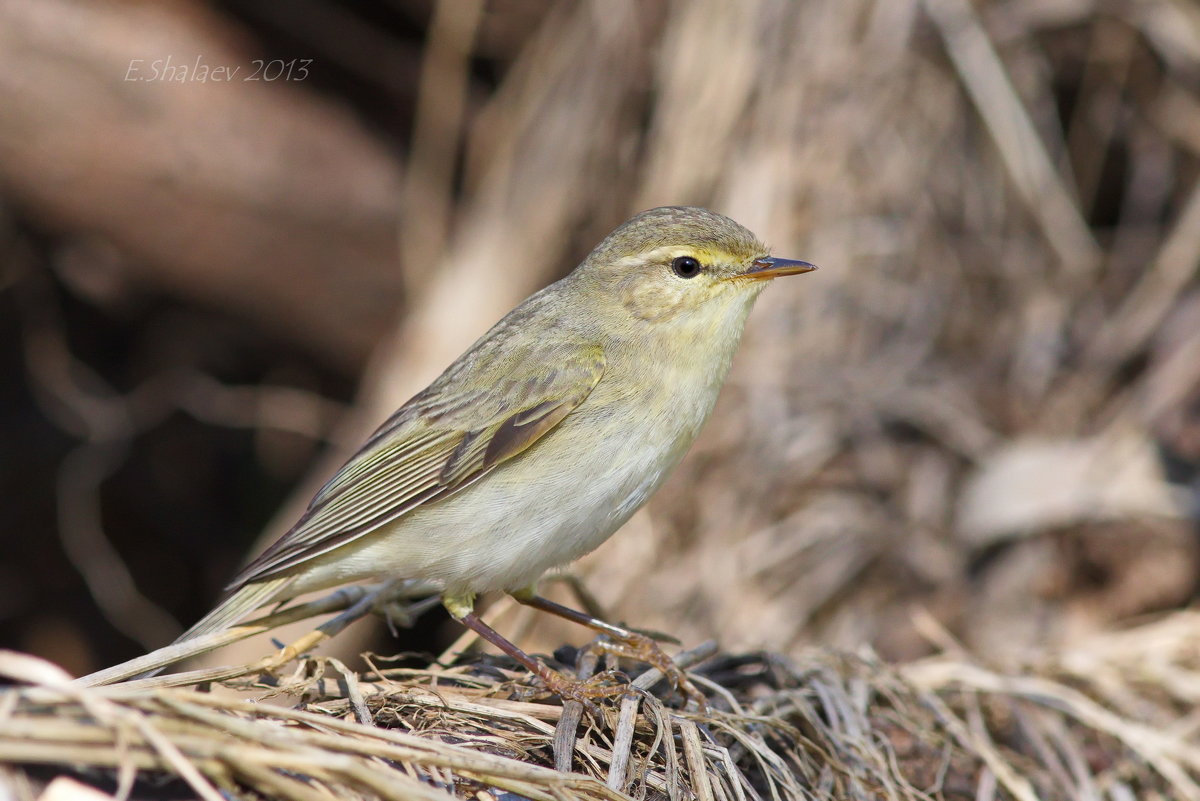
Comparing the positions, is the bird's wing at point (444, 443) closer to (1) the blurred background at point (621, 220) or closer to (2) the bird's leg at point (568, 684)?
(2) the bird's leg at point (568, 684)

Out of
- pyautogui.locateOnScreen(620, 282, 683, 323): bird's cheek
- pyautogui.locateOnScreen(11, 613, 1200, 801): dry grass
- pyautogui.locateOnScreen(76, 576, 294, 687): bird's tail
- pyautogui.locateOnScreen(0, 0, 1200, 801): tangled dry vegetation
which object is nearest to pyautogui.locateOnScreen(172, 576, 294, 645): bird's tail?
pyautogui.locateOnScreen(76, 576, 294, 687): bird's tail

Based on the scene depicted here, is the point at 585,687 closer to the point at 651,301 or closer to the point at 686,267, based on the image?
the point at 651,301

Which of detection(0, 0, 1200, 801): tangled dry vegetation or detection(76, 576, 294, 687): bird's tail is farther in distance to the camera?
detection(0, 0, 1200, 801): tangled dry vegetation

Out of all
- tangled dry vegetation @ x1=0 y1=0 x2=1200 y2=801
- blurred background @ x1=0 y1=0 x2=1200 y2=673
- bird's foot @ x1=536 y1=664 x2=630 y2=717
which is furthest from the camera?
blurred background @ x1=0 y1=0 x2=1200 y2=673

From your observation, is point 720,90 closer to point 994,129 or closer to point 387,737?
point 994,129

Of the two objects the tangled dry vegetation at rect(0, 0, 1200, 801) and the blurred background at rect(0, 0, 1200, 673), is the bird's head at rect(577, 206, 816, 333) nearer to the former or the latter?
the tangled dry vegetation at rect(0, 0, 1200, 801)

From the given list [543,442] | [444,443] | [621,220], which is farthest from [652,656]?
[621,220]

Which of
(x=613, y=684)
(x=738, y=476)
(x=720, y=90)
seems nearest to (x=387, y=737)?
(x=613, y=684)
